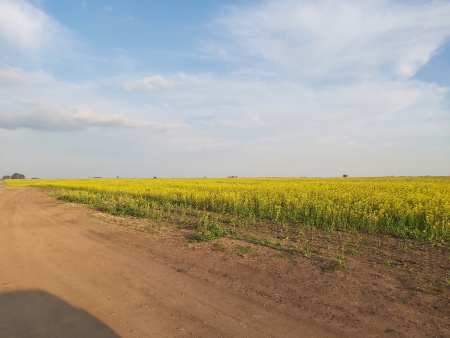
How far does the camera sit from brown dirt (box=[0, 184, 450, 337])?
4.21m

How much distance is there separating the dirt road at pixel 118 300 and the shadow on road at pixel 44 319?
11mm

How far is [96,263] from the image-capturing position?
273 inches

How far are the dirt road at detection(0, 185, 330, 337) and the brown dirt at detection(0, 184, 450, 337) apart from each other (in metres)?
0.02

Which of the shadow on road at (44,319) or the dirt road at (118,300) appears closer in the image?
the shadow on road at (44,319)

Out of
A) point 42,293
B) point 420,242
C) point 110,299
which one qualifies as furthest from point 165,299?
point 420,242

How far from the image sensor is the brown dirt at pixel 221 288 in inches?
→ 166

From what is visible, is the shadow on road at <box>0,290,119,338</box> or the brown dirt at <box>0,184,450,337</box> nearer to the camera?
the shadow on road at <box>0,290,119,338</box>

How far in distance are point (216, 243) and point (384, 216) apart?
6226 millimetres

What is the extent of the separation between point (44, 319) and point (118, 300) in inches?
38.7

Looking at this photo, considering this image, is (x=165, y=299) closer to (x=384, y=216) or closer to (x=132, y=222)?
(x=132, y=222)

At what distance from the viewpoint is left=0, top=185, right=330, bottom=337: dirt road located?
4.12 m

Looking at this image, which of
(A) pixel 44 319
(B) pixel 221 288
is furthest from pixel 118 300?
(B) pixel 221 288

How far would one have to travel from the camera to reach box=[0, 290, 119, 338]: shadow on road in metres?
3.96

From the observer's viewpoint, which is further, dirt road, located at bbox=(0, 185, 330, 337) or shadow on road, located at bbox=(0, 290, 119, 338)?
dirt road, located at bbox=(0, 185, 330, 337)
